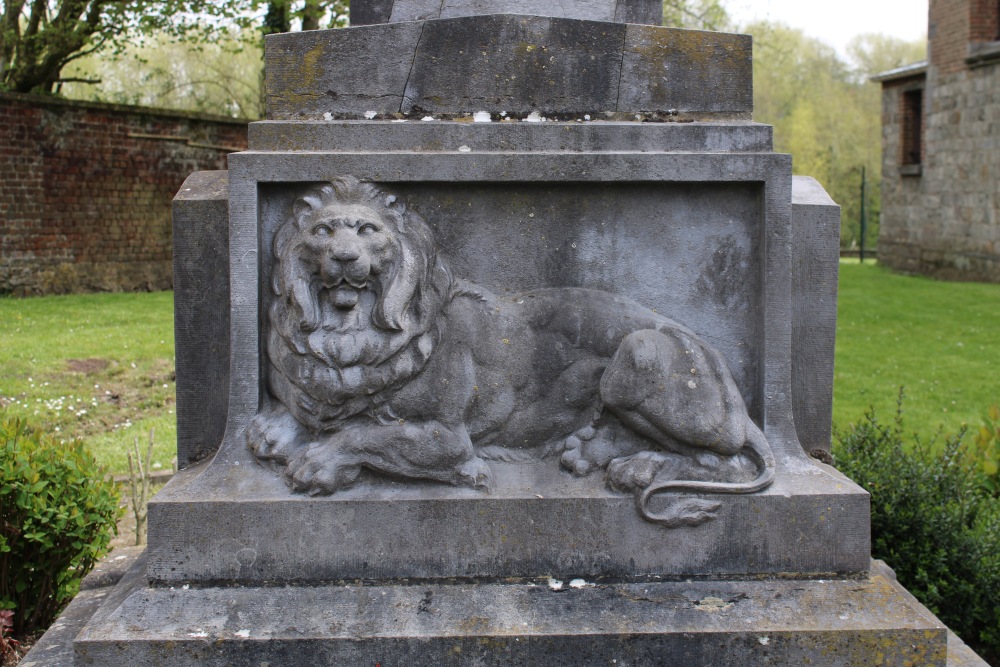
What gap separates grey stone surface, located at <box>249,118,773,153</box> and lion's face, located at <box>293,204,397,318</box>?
229 millimetres

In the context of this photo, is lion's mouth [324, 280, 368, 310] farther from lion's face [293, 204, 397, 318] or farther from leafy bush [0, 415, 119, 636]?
leafy bush [0, 415, 119, 636]

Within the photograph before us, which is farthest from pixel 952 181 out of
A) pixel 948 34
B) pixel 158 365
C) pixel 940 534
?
pixel 940 534

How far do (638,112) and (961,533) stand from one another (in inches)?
89.1

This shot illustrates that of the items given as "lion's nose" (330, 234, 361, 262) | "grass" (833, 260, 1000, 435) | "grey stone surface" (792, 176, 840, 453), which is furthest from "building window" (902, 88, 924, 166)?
"lion's nose" (330, 234, 361, 262)

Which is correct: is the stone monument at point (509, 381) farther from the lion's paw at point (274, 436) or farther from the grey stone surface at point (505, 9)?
the grey stone surface at point (505, 9)

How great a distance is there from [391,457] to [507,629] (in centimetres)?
60

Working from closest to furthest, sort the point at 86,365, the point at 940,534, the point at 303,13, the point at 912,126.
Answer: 1. the point at 940,534
2. the point at 86,365
3. the point at 303,13
4. the point at 912,126

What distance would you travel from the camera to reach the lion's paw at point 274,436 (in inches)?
115

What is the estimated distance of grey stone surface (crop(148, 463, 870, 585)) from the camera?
9.25 ft

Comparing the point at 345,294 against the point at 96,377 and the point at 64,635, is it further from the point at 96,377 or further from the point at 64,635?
the point at 96,377

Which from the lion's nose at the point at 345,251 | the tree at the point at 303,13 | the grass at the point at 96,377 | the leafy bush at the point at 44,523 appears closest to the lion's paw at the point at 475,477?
the lion's nose at the point at 345,251

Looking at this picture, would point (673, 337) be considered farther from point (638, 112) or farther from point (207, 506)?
point (207, 506)

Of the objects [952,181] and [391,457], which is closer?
[391,457]

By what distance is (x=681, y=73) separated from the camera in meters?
3.12
